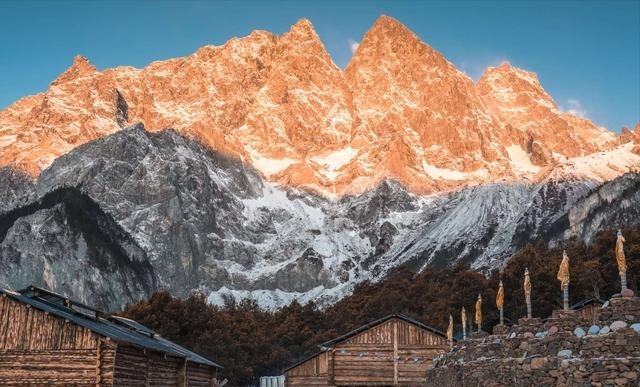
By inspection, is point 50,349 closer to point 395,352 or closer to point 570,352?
point 570,352

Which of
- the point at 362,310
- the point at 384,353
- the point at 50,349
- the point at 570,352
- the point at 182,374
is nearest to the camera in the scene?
the point at 570,352

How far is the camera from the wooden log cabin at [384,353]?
160 ft

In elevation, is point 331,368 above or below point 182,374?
above

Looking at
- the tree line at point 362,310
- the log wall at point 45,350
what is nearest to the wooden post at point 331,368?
the tree line at point 362,310

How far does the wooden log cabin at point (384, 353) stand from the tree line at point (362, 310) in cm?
2008

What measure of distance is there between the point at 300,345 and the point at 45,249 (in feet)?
332

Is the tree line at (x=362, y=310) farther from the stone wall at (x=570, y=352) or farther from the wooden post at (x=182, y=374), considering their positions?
the stone wall at (x=570, y=352)

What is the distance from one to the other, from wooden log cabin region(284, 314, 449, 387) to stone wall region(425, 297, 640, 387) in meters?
22.5

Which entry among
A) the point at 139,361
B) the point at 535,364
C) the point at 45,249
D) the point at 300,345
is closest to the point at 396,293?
the point at 300,345

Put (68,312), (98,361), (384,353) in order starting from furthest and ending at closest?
(384,353), (68,312), (98,361)

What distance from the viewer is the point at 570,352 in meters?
18.9

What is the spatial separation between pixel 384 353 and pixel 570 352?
31333 mm

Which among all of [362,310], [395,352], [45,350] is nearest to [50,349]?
[45,350]

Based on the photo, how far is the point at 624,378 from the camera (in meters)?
17.1
